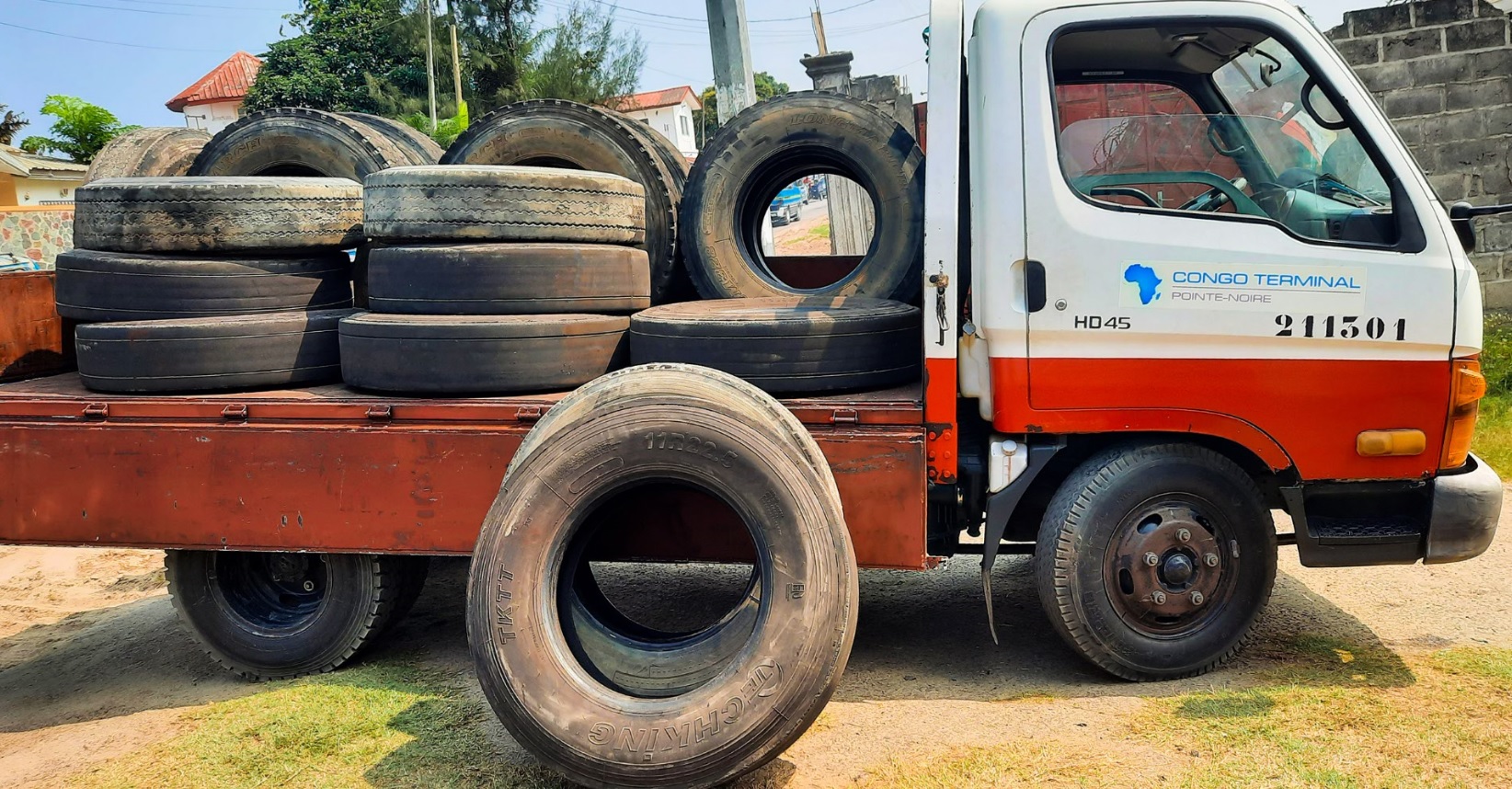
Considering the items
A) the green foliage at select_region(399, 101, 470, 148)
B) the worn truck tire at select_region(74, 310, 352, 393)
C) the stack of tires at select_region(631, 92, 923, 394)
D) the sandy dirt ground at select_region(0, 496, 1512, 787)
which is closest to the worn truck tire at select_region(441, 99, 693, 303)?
the stack of tires at select_region(631, 92, 923, 394)

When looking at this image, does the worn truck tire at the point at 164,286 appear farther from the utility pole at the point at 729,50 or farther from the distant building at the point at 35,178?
the distant building at the point at 35,178

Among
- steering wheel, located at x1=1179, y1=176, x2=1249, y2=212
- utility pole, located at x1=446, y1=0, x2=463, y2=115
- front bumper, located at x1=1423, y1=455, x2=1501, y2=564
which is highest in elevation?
utility pole, located at x1=446, y1=0, x2=463, y2=115

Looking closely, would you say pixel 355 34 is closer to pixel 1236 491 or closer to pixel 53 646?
pixel 53 646

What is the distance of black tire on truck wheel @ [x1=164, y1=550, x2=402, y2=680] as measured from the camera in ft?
14.1

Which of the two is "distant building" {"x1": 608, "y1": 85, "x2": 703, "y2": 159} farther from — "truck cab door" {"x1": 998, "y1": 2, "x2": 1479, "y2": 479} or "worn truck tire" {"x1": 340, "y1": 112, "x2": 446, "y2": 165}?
"truck cab door" {"x1": 998, "y1": 2, "x2": 1479, "y2": 479}

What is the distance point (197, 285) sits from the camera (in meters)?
4.35

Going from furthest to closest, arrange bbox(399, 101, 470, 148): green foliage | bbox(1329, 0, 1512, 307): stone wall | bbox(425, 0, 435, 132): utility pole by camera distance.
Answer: bbox(425, 0, 435, 132): utility pole
bbox(399, 101, 470, 148): green foliage
bbox(1329, 0, 1512, 307): stone wall

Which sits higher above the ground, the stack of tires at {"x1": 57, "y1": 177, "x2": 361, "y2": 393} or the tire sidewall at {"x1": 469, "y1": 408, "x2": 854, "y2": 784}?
the stack of tires at {"x1": 57, "y1": 177, "x2": 361, "y2": 393}

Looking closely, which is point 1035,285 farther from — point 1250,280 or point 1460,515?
point 1460,515

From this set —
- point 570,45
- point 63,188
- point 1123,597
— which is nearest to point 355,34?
point 570,45

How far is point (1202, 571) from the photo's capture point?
3938mm

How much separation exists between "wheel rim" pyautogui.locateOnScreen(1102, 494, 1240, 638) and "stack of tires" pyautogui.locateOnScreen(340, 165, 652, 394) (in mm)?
2022

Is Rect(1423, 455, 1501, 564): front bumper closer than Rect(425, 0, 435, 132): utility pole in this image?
Yes

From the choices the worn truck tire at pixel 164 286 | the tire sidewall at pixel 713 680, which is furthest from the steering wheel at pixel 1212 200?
the worn truck tire at pixel 164 286
